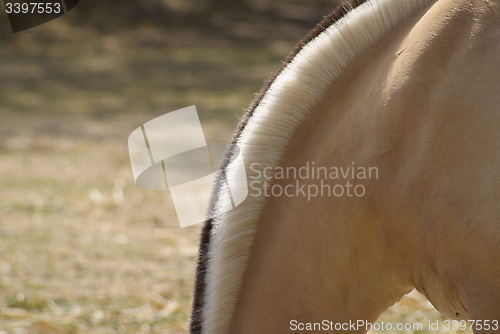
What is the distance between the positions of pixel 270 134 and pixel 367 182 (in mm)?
239

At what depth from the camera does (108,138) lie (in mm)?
5188

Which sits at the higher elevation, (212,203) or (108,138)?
(212,203)

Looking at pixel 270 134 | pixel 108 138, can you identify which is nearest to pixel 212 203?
pixel 270 134

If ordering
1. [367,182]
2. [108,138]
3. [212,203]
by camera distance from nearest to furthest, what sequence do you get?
[367,182] → [212,203] → [108,138]

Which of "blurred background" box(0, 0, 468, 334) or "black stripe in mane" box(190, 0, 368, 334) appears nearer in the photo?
"black stripe in mane" box(190, 0, 368, 334)

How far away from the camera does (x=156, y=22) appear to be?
9.64m

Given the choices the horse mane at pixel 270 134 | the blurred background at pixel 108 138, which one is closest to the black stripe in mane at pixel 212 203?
the horse mane at pixel 270 134

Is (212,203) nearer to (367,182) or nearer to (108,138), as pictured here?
(367,182)

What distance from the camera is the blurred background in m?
2.60

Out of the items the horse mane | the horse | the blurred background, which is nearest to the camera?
the horse

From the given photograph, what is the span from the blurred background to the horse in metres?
0.82

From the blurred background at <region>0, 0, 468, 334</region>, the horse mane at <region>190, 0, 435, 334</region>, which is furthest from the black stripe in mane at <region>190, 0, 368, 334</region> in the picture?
the blurred background at <region>0, 0, 468, 334</region>

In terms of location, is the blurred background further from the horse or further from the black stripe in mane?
the horse

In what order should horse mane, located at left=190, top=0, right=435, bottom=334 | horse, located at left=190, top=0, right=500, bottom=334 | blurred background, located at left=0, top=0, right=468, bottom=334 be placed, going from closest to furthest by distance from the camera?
horse, located at left=190, top=0, right=500, bottom=334 < horse mane, located at left=190, top=0, right=435, bottom=334 < blurred background, located at left=0, top=0, right=468, bottom=334
